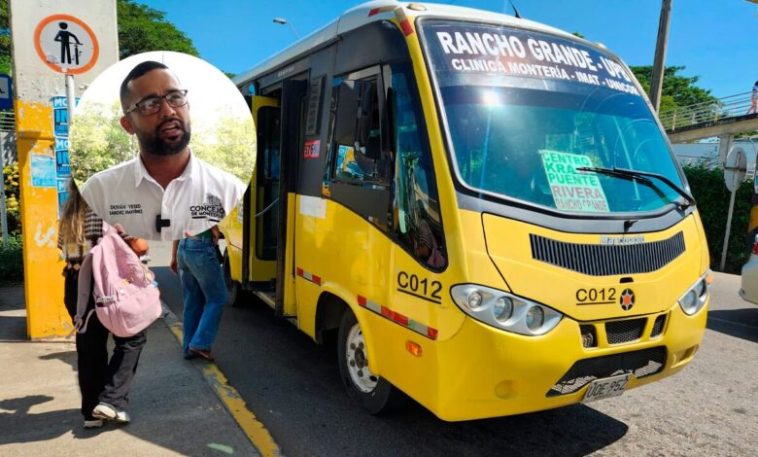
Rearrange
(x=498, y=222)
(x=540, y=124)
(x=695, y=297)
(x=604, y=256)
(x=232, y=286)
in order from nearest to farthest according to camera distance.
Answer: (x=498, y=222)
(x=604, y=256)
(x=540, y=124)
(x=695, y=297)
(x=232, y=286)

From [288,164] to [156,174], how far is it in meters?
2.73

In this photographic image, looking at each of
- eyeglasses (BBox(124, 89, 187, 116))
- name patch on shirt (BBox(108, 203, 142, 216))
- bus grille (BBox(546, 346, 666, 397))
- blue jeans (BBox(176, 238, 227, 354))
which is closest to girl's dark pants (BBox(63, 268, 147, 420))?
blue jeans (BBox(176, 238, 227, 354))

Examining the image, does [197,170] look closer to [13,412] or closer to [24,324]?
[13,412]

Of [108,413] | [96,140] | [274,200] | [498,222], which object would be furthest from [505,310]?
[274,200]

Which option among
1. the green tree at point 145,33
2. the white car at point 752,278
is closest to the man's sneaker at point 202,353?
the white car at point 752,278

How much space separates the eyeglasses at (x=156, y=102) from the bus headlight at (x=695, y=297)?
9.76 feet

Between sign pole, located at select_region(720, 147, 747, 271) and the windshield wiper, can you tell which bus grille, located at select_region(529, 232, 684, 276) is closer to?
the windshield wiper

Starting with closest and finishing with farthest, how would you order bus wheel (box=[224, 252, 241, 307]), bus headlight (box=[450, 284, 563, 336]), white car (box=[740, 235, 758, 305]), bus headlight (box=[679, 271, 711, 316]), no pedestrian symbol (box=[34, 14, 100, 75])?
1. bus headlight (box=[450, 284, 563, 336])
2. bus headlight (box=[679, 271, 711, 316])
3. no pedestrian symbol (box=[34, 14, 100, 75])
4. white car (box=[740, 235, 758, 305])
5. bus wheel (box=[224, 252, 241, 307])

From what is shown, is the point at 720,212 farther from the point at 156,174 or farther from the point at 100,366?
the point at 156,174

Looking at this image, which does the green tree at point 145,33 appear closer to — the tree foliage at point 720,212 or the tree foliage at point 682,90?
the tree foliage at point 720,212

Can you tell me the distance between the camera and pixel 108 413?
133 inches

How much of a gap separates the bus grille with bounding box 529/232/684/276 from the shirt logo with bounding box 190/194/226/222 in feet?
5.21

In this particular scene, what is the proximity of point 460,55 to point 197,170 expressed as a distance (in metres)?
1.76

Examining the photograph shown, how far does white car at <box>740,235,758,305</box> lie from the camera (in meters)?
6.57
